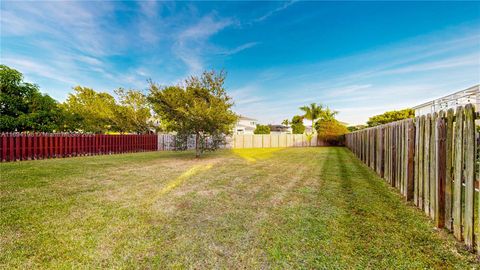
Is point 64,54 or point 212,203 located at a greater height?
point 64,54

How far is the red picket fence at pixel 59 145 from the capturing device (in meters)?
9.74

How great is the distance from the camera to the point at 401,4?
29.5 feet

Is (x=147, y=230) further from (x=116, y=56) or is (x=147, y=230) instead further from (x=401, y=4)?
(x=116, y=56)

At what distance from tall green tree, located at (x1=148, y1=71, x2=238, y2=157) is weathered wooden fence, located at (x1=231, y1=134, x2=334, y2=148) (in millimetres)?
14143

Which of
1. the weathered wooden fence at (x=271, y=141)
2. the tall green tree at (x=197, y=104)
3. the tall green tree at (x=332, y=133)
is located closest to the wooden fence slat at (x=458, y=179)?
the tall green tree at (x=197, y=104)

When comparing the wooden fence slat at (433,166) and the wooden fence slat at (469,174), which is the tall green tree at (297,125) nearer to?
the wooden fence slat at (433,166)

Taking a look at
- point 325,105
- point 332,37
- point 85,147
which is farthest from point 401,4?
point 325,105

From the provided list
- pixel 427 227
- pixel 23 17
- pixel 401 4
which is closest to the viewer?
pixel 427 227

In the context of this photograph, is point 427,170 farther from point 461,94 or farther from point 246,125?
point 246,125

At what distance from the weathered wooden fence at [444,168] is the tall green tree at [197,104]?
24.5ft

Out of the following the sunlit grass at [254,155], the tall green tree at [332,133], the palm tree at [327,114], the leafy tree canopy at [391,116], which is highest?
the palm tree at [327,114]

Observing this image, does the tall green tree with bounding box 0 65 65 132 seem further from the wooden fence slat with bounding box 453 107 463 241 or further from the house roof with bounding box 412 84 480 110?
the house roof with bounding box 412 84 480 110

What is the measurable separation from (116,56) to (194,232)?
15969mm

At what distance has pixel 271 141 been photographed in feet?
88.8
